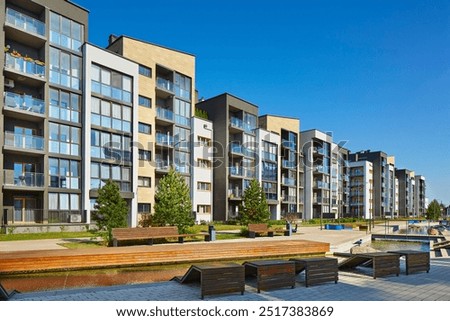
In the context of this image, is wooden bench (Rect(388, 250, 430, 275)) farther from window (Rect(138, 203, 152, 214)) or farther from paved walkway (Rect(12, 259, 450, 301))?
window (Rect(138, 203, 152, 214))

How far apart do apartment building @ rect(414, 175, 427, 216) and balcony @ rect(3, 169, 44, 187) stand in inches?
4612

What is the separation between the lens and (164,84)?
112 ft

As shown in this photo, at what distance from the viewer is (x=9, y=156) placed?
23516 millimetres

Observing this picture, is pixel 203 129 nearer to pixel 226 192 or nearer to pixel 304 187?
pixel 226 192

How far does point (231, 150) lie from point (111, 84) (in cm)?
1621

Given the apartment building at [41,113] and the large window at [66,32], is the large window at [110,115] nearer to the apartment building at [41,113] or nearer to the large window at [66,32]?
the apartment building at [41,113]

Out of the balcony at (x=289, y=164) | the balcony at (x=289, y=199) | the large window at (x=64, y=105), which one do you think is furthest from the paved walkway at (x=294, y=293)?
the balcony at (x=289, y=164)

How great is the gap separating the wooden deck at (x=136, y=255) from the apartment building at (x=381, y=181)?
76.8 m

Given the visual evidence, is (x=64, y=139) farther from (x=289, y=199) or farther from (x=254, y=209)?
(x=289, y=199)

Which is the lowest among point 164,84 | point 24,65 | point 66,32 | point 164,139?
point 164,139

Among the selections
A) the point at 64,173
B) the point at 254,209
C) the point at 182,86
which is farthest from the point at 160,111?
the point at 254,209

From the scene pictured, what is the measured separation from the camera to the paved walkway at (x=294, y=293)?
24.2 ft
